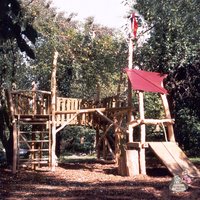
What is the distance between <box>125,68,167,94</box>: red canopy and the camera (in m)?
12.7

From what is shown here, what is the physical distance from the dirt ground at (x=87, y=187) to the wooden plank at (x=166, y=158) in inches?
15.6

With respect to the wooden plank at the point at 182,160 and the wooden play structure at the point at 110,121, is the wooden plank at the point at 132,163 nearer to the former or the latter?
the wooden play structure at the point at 110,121

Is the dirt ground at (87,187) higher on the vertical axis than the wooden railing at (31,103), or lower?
lower

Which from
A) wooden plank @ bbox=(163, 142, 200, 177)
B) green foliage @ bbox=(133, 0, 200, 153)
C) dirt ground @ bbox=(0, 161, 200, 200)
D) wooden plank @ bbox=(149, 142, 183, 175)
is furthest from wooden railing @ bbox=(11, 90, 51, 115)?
green foliage @ bbox=(133, 0, 200, 153)

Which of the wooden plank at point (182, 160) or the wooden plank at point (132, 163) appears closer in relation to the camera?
the wooden plank at point (182, 160)

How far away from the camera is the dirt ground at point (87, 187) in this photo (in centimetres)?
840

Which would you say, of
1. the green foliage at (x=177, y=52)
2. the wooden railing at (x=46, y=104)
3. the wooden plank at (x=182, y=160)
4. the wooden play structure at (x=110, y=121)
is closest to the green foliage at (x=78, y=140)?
the green foliage at (x=177, y=52)

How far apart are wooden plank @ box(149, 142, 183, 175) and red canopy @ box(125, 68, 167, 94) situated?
178cm

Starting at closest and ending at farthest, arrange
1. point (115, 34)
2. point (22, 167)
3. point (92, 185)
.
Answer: point (92, 185), point (22, 167), point (115, 34)

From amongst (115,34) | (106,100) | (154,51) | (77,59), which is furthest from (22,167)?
(115,34)

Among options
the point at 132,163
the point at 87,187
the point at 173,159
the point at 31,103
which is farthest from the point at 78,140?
the point at 87,187

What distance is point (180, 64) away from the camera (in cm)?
1706

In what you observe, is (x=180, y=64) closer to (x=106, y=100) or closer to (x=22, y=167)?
(x=106, y=100)

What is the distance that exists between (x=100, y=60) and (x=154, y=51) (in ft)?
22.2
